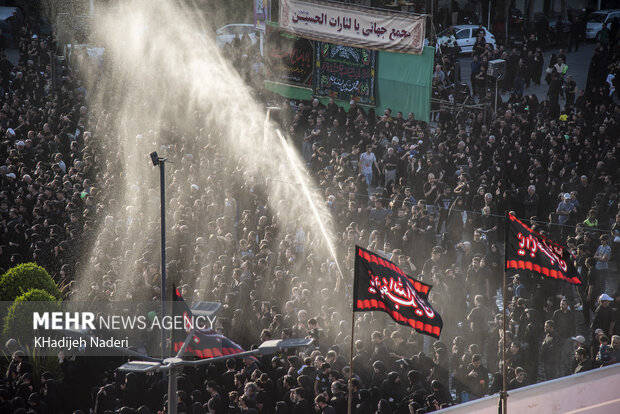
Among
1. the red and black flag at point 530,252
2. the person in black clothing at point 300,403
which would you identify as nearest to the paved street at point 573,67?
the red and black flag at point 530,252

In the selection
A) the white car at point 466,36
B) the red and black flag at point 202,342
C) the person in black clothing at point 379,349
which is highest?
the white car at point 466,36

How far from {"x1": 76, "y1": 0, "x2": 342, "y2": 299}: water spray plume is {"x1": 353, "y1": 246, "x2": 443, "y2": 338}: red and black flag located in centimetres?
633

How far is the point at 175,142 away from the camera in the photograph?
22391mm

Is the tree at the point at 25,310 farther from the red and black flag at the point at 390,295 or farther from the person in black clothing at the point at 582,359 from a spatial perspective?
the person in black clothing at the point at 582,359

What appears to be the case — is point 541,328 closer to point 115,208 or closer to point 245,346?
point 245,346

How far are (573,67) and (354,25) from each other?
9.77 metres

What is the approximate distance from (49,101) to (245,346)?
49.0 ft

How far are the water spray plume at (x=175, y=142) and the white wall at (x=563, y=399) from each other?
6504 mm

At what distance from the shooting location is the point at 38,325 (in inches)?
535

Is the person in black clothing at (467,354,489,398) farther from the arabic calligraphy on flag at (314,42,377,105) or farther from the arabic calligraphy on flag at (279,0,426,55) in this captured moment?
the arabic calligraphy on flag at (314,42,377,105)

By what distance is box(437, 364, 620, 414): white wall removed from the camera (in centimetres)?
967

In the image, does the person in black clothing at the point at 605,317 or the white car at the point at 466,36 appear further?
the white car at the point at 466,36

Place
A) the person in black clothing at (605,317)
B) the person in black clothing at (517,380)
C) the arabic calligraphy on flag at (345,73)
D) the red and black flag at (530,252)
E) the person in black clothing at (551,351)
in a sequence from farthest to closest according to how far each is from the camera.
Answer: the arabic calligraphy on flag at (345,73) → the person in black clothing at (605,317) → the person in black clothing at (551,351) → the person in black clothing at (517,380) → the red and black flag at (530,252)

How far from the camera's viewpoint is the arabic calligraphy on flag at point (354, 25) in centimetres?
2362
